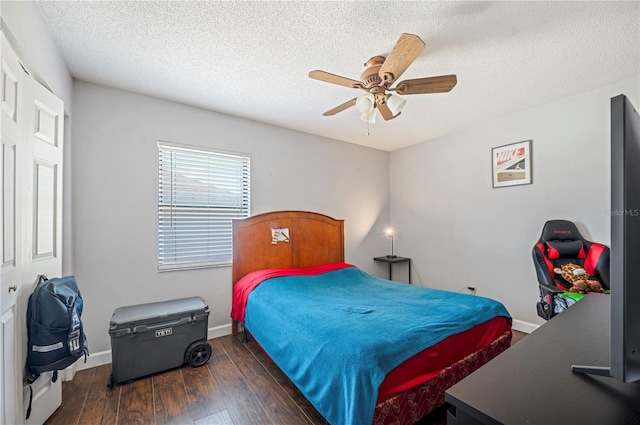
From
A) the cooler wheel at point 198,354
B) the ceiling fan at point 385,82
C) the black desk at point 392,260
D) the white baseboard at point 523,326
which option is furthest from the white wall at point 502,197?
the cooler wheel at point 198,354

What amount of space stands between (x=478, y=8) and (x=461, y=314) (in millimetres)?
A: 1984

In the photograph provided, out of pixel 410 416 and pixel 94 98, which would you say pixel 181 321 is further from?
pixel 94 98

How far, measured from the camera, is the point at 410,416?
157cm

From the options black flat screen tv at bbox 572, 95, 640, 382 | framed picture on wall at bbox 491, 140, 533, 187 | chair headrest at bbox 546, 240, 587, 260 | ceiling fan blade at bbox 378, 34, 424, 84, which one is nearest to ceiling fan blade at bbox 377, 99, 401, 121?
ceiling fan blade at bbox 378, 34, 424, 84

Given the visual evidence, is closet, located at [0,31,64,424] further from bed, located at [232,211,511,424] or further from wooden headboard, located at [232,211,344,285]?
wooden headboard, located at [232,211,344,285]

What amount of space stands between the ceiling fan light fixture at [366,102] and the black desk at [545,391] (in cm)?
175

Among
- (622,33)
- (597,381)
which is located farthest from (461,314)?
(622,33)

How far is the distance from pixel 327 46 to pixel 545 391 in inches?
86.5

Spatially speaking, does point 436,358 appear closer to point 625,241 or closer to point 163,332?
point 625,241

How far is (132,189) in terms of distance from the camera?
2.74m

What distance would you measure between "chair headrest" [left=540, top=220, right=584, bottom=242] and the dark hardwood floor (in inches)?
81.5

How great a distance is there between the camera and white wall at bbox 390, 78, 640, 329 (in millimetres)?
2750

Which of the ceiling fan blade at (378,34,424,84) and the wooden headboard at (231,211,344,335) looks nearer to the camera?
the ceiling fan blade at (378,34,424,84)

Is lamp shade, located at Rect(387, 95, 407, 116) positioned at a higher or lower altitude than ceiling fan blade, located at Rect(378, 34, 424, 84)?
lower
